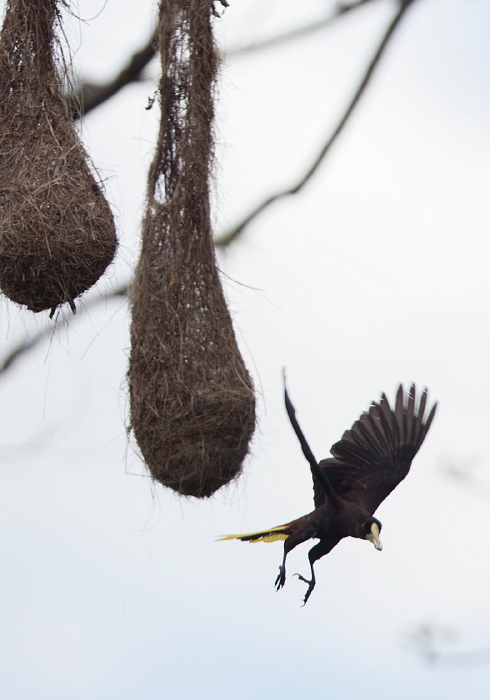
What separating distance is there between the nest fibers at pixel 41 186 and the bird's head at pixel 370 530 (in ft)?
2.90

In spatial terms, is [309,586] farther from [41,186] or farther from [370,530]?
[41,186]

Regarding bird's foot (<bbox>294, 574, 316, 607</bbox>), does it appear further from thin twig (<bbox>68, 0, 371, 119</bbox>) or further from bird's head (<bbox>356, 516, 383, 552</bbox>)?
thin twig (<bbox>68, 0, 371, 119</bbox>)

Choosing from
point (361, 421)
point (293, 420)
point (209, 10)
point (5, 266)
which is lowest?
point (293, 420)

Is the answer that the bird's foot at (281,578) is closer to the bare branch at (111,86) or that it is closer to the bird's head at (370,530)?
the bird's head at (370,530)

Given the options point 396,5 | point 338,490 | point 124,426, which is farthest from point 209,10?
point 338,490

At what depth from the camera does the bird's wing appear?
12.1 ft

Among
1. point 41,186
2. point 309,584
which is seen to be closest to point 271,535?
point 309,584

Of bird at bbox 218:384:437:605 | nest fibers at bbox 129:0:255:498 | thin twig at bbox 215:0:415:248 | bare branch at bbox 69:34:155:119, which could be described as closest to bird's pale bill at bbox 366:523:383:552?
bird at bbox 218:384:437:605

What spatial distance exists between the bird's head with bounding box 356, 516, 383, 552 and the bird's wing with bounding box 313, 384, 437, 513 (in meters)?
0.12

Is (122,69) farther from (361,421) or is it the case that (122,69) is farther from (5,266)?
(361,421)

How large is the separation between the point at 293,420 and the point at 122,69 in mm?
1373

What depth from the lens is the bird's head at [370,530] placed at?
11.5 feet

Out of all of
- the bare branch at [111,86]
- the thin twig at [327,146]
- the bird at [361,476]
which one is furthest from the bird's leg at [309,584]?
the bare branch at [111,86]

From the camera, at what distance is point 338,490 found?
3.72 m
